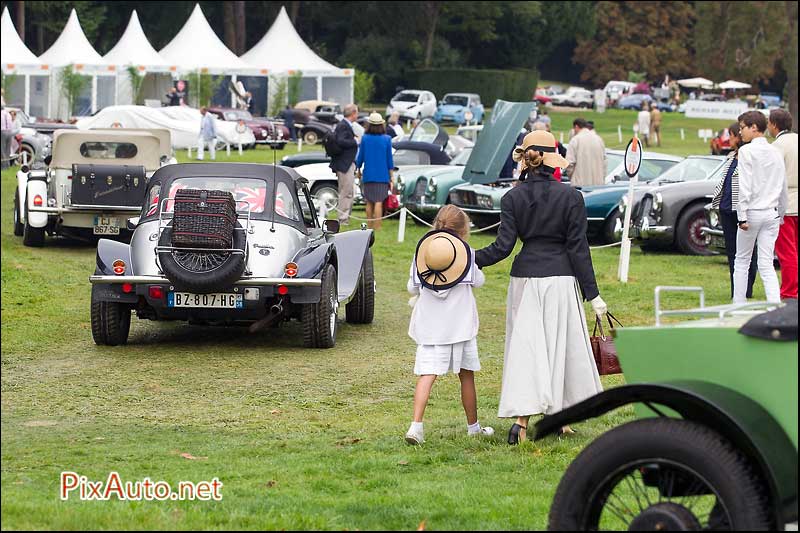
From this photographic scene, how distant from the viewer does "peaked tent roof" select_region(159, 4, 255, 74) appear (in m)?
55.3

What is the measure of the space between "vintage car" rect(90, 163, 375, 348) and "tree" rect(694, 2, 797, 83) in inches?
3459

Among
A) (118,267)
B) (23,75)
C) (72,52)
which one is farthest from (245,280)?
(72,52)

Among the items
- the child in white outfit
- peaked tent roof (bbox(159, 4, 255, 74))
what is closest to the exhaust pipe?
the child in white outfit

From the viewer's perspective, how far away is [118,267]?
11.2m

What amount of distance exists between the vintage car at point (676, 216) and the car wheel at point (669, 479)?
1413 cm

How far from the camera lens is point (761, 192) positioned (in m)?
11.5

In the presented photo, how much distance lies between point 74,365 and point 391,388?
8.54 ft

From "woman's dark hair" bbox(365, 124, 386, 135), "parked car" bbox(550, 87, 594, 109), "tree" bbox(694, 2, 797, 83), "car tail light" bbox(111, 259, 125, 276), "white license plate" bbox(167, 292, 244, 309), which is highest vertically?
"tree" bbox(694, 2, 797, 83)

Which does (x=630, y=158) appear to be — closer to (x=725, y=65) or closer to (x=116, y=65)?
(x=116, y=65)

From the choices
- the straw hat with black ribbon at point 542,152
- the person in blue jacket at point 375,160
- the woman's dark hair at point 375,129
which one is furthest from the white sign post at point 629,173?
the straw hat with black ribbon at point 542,152

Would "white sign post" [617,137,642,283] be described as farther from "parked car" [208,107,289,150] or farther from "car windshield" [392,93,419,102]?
"car windshield" [392,93,419,102]

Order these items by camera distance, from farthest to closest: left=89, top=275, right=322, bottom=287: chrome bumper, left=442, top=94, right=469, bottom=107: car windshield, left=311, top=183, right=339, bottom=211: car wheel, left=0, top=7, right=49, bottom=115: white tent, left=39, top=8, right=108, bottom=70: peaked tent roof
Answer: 1. left=442, top=94, right=469, bottom=107: car windshield
2. left=39, top=8, right=108, bottom=70: peaked tent roof
3. left=0, top=7, right=49, bottom=115: white tent
4. left=311, top=183, right=339, bottom=211: car wheel
5. left=89, top=275, right=322, bottom=287: chrome bumper

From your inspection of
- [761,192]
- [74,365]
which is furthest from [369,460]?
[761,192]

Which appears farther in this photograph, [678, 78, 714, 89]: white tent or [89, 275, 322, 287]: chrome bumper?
[678, 78, 714, 89]: white tent
